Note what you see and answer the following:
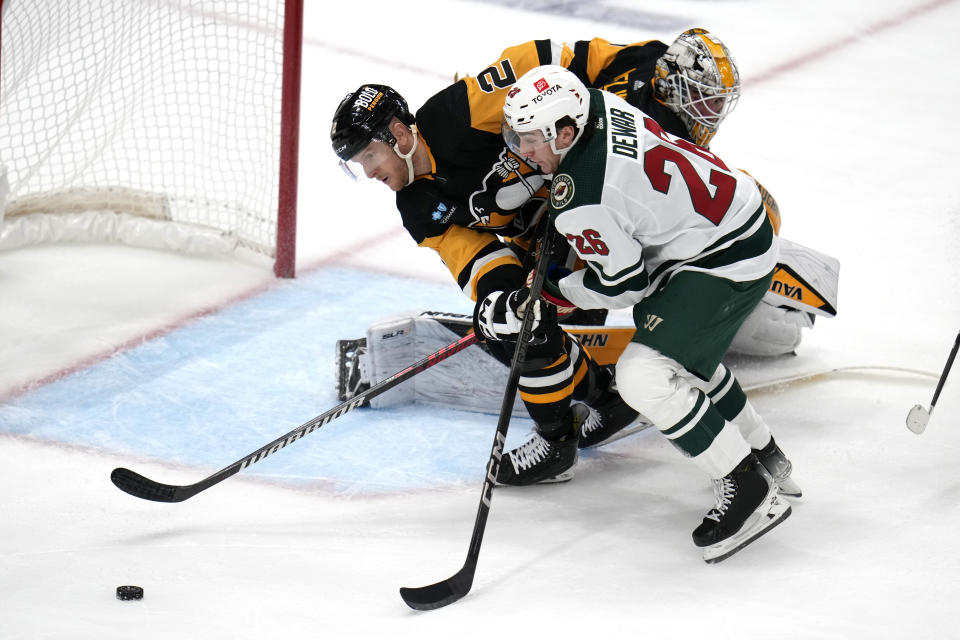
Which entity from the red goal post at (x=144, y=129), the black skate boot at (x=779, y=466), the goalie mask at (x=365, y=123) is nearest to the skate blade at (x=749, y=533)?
the black skate boot at (x=779, y=466)

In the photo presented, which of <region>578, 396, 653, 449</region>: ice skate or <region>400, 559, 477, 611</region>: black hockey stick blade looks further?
<region>578, 396, 653, 449</region>: ice skate

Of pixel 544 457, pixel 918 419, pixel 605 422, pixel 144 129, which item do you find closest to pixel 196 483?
pixel 544 457

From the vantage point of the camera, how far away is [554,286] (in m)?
2.96

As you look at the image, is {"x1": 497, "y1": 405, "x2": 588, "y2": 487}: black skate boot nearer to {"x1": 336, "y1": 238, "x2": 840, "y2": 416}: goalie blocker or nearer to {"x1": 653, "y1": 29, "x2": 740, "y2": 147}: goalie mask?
{"x1": 336, "y1": 238, "x2": 840, "y2": 416}: goalie blocker

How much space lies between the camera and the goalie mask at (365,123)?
2.86 metres

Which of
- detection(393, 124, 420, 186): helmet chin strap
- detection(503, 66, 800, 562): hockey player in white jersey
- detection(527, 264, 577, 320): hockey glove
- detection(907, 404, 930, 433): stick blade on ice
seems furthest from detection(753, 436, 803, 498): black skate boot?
detection(393, 124, 420, 186): helmet chin strap

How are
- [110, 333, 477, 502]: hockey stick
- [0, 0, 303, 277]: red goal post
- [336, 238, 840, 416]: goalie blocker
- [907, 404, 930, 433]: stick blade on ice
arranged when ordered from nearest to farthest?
[110, 333, 477, 502]: hockey stick
[907, 404, 930, 433]: stick blade on ice
[336, 238, 840, 416]: goalie blocker
[0, 0, 303, 277]: red goal post

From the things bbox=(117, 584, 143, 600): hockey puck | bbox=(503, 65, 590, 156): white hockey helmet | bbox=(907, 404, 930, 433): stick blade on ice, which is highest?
bbox=(503, 65, 590, 156): white hockey helmet

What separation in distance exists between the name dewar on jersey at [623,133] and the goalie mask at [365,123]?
0.56 metres

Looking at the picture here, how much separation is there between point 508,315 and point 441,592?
0.67 m

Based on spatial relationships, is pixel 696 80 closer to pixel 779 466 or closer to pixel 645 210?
pixel 645 210

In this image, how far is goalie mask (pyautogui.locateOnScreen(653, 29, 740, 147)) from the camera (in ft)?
10.7

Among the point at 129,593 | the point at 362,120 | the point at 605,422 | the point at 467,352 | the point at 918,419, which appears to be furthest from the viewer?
the point at 467,352

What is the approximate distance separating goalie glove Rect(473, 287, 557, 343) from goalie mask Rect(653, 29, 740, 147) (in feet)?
2.37
